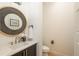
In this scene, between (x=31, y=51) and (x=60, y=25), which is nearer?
(x=60, y=25)

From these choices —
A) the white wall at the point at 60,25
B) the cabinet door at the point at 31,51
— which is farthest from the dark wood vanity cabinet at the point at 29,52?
the white wall at the point at 60,25

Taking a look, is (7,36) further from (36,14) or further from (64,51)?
(64,51)

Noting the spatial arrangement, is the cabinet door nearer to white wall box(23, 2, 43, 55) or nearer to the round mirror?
white wall box(23, 2, 43, 55)

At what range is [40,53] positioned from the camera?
→ 1327 millimetres

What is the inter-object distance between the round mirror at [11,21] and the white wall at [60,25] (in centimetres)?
34

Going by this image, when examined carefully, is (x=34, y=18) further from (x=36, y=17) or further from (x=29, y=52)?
(x=29, y=52)

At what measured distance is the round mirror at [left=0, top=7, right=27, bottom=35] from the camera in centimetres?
131

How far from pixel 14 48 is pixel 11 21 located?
1.00 feet

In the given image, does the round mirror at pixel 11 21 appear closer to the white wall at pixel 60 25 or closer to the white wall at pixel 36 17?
the white wall at pixel 36 17

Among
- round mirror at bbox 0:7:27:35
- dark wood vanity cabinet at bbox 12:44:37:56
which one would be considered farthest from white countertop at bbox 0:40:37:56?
round mirror at bbox 0:7:27:35

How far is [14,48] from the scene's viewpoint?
1.23 meters

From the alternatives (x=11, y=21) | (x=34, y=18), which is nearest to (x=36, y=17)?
(x=34, y=18)

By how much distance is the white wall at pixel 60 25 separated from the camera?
1255 millimetres

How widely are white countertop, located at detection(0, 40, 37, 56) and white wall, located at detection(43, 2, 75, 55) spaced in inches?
9.6
